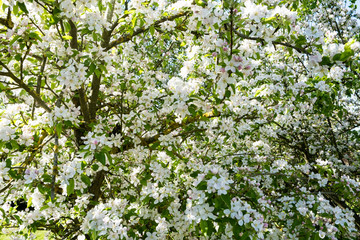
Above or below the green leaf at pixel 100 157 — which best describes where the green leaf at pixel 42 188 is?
below

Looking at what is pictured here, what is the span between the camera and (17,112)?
8.79 ft

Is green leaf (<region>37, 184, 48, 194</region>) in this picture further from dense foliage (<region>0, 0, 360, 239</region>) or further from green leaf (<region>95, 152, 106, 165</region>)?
green leaf (<region>95, 152, 106, 165</region>)

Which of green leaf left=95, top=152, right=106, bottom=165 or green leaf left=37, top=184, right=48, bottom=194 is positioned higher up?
green leaf left=95, top=152, right=106, bottom=165

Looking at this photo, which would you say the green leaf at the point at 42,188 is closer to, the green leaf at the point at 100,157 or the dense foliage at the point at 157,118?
the dense foliage at the point at 157,118

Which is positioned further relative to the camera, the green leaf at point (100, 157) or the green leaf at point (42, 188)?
the green leaf at point (42, 188)

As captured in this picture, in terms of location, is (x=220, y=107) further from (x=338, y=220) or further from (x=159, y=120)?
(x=338, y=220)

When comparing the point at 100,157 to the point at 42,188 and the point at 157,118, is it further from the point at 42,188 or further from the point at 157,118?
the point at 157,118

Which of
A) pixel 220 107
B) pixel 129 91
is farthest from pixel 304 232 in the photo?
pixel 129 91

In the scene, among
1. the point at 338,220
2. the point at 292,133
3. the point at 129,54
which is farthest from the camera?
the point at 292,133

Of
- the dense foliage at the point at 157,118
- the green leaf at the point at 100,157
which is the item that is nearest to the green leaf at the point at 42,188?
the dense foliage at the point at 157,118

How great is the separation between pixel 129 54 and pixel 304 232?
3417 millimetres

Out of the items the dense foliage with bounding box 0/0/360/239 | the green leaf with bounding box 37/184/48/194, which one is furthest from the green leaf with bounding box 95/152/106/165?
the green leaf with bounding box 37/184/48/194

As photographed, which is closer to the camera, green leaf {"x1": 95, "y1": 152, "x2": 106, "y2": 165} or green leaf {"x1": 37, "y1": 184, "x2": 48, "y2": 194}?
green leaf {"x1": 95, "y1": 152, "x2": 106, "y2": 165}

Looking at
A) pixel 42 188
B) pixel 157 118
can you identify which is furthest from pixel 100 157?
pixel 157 118
